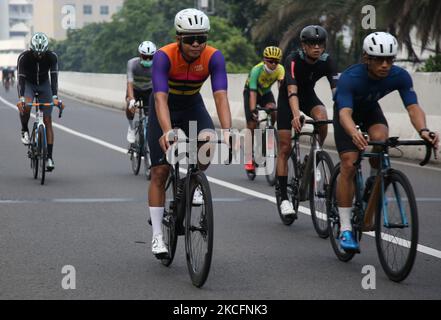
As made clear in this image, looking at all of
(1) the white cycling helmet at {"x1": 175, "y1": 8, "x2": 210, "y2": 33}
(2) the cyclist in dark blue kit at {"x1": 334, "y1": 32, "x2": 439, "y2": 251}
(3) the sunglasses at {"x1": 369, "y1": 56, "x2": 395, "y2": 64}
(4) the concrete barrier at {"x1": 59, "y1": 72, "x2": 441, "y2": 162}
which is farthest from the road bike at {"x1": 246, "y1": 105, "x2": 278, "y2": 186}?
(1) the white cycling helmet at {"x1": 175, "y1": 8, "x2": 210, "y2": 33}

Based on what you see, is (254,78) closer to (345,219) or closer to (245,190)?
(245,190)

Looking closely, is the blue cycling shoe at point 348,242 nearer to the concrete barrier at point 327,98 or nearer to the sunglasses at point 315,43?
the sunglasses at point 315,43

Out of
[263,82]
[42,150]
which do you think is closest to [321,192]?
[263,82]

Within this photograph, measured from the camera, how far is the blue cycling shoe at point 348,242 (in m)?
8.11

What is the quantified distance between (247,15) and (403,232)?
4973 cm

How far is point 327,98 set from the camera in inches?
843

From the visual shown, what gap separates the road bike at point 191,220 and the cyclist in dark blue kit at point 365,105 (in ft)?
3.79

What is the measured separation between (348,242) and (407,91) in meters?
1.22

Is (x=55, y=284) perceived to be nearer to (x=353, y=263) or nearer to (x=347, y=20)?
(x=353, y=263)

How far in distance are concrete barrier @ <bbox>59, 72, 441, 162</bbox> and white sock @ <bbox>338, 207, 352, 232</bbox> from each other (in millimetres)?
8661

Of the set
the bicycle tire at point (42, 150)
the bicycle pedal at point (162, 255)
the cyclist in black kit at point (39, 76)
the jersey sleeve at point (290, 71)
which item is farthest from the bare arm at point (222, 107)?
the cyclist in black kit at point (39, 76)

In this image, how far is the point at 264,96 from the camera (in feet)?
47.0
